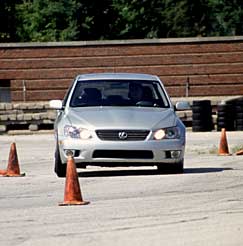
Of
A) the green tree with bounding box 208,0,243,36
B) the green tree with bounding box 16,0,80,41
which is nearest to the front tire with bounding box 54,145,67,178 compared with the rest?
the green tree with bounding box 16,0,80,41

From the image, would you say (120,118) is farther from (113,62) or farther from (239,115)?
(113,62)

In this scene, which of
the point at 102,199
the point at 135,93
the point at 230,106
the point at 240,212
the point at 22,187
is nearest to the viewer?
the point at 240,212

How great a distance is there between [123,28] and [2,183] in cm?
4270

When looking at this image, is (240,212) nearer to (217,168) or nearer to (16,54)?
(217,168)

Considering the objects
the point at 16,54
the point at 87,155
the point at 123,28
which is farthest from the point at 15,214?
the point at 123,28

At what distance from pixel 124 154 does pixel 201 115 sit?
1785 cm

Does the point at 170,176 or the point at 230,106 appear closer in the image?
the point at 170,176

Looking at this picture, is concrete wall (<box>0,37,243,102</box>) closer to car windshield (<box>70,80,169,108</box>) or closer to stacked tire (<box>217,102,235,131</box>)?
stacked tire (<box>217,102,235,131</box>)

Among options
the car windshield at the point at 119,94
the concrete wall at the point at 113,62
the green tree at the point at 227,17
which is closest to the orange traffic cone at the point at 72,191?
the car windshield at the point at 119,94

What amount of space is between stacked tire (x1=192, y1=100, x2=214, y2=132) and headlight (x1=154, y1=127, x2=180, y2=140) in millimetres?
17285

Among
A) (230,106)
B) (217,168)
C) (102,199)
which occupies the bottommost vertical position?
(230,106)

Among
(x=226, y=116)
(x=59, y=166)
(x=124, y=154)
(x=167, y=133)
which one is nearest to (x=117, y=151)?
(x=124, y=154)

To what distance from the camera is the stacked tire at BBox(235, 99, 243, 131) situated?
32.8 metres

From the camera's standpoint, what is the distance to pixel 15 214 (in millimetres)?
11734
